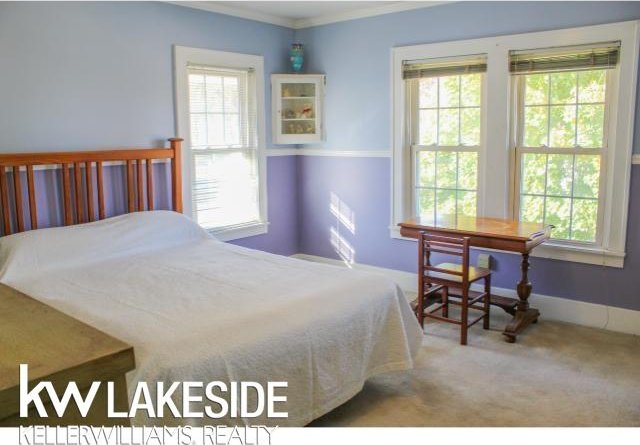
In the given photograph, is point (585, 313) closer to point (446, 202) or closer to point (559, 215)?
point (559, 215)

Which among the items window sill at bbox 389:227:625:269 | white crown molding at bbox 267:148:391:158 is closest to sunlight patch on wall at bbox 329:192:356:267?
white crown molding at bbox 267:148:391:158

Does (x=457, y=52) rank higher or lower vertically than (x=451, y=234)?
higher

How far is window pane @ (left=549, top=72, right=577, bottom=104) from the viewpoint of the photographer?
3799 millimetres

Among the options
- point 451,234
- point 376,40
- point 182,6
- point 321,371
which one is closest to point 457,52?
point 376,40

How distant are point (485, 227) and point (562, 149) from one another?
79cm

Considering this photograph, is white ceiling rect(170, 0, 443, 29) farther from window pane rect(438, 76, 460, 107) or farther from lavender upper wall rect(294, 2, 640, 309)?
window pane rect(438, 76, 460, 107)

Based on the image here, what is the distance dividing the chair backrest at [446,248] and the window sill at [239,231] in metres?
1.74

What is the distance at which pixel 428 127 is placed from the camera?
177 inches

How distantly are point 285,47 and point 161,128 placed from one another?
1504 millimetres

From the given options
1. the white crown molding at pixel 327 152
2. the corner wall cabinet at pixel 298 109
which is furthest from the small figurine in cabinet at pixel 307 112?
the white crown molding at pixel 327 152

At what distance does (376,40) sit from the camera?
15.2ft

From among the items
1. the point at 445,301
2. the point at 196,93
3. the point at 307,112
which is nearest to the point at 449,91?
the point at 307,112

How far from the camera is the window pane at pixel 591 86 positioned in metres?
3.69

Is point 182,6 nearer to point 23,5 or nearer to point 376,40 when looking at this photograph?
point 23,5
